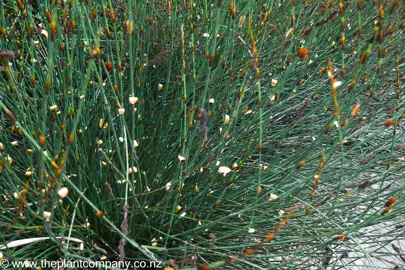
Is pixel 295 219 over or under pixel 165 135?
under

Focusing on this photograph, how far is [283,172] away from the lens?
1.57 meters

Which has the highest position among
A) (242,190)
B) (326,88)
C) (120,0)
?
(120,0)

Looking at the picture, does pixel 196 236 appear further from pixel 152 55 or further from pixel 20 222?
pixel 152 55

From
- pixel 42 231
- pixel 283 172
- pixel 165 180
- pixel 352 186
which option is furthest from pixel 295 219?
pixel 42 231

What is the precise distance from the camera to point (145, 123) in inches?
71.4

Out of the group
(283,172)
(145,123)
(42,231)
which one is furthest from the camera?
(145,123)

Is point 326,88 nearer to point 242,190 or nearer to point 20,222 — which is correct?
point 242,190

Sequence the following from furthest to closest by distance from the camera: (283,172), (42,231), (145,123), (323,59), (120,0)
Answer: (323,59) → (120,0) → (145,123) → (283,172) → (42,231)

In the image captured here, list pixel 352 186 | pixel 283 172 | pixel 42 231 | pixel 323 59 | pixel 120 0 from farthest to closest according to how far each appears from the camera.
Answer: pixel 323 59 → pixel 120 0 → pixel 352 186 → pixel 283 172 → pixel 42 231

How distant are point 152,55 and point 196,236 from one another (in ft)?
3.72

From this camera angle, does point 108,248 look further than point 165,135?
No

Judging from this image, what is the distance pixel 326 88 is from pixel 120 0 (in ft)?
3.59

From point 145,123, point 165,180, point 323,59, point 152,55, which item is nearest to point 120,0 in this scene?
point 152,55

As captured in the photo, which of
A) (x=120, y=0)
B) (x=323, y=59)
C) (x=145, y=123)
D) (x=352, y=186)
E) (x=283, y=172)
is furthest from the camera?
(x=323, y=59)
